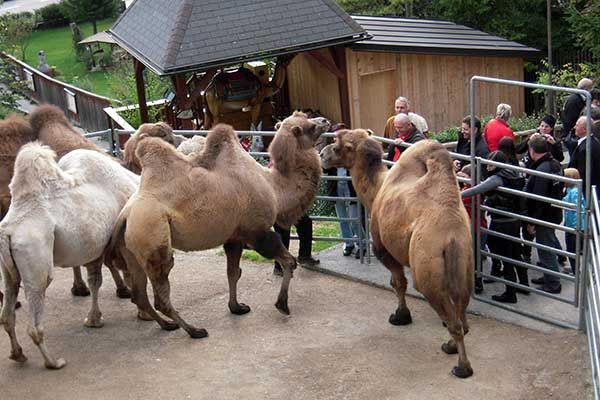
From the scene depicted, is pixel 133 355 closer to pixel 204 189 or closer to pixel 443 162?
pixel 204 189

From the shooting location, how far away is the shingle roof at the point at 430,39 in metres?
17.5

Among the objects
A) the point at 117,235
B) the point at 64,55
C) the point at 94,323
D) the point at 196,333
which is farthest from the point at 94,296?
the point at 64,55

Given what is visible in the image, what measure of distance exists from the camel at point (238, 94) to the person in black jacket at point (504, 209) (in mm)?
9085

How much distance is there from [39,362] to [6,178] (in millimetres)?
2199

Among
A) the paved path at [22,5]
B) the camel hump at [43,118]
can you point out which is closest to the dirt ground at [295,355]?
the camel hump at [43,118]

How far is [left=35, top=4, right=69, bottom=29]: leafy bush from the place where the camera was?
4169 centimetres

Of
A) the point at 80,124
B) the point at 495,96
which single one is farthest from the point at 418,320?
the point at 80,124

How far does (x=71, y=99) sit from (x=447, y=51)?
416 inches

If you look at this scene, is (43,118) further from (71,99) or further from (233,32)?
→ (71,99)

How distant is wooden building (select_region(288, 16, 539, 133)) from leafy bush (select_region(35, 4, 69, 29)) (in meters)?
25.6

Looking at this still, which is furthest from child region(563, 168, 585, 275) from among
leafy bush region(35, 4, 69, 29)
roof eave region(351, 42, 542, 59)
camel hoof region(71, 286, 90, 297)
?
leafy bush region(35, 4, 69, 29)

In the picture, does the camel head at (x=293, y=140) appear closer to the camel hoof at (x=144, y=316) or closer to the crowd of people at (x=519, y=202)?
the crowd of people at (x=519, y=202)

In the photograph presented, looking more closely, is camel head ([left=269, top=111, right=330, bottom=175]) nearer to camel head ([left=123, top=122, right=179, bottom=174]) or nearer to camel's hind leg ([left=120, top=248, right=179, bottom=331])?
camel head ([left=123, top=122, right=179, bottom=174])

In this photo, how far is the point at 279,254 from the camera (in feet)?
30.0
